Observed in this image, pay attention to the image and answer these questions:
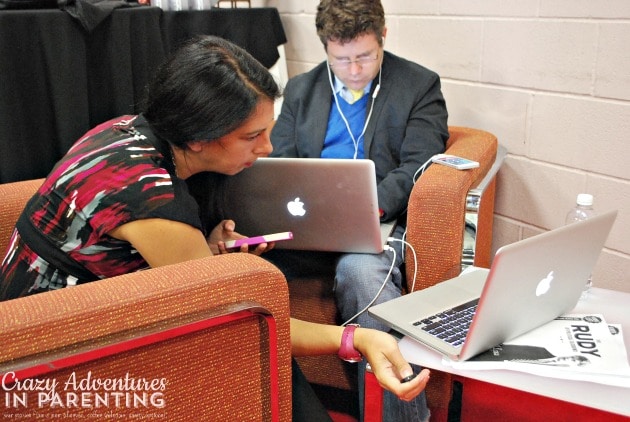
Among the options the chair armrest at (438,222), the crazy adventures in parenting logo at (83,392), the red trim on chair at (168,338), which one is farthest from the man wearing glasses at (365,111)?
the crazy adventures in parenting logo at (83,392)

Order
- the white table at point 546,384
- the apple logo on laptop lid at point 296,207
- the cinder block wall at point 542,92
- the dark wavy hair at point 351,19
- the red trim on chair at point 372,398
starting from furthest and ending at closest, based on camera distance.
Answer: the dark wavy hair at point 351,19 < the cinder block wall at point 542,92 < the apple logo on laptop lid at point 296,207 < the red trim on chair at point 372,398 < the white table at point 546,384

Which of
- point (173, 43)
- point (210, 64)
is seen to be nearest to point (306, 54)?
point (173, 43)

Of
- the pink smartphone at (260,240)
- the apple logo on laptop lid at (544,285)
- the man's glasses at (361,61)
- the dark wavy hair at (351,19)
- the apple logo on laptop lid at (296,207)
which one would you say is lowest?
the pink smartphone at (260,240)

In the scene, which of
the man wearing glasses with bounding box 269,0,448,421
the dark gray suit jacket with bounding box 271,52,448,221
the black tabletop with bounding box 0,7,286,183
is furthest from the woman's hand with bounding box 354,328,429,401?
the black tabletop with bounding box 0,7,286,183

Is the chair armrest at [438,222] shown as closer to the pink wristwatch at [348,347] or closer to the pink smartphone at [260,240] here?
the pink smartphone at [260,240]

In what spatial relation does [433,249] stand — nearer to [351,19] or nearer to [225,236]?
[225,236]

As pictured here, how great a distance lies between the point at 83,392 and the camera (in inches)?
31.7

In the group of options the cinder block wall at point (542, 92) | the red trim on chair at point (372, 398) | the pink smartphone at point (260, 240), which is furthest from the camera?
the cinder block wall at point (542, 92)

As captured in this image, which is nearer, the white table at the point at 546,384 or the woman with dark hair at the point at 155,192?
the white table at the point at 546,384

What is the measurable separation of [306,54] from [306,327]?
182cm

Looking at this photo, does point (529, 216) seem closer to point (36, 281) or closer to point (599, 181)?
point (599, 181)

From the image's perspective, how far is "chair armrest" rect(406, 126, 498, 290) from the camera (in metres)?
1.49

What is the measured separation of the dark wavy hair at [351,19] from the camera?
184cm

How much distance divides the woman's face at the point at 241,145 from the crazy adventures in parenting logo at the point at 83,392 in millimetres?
554
